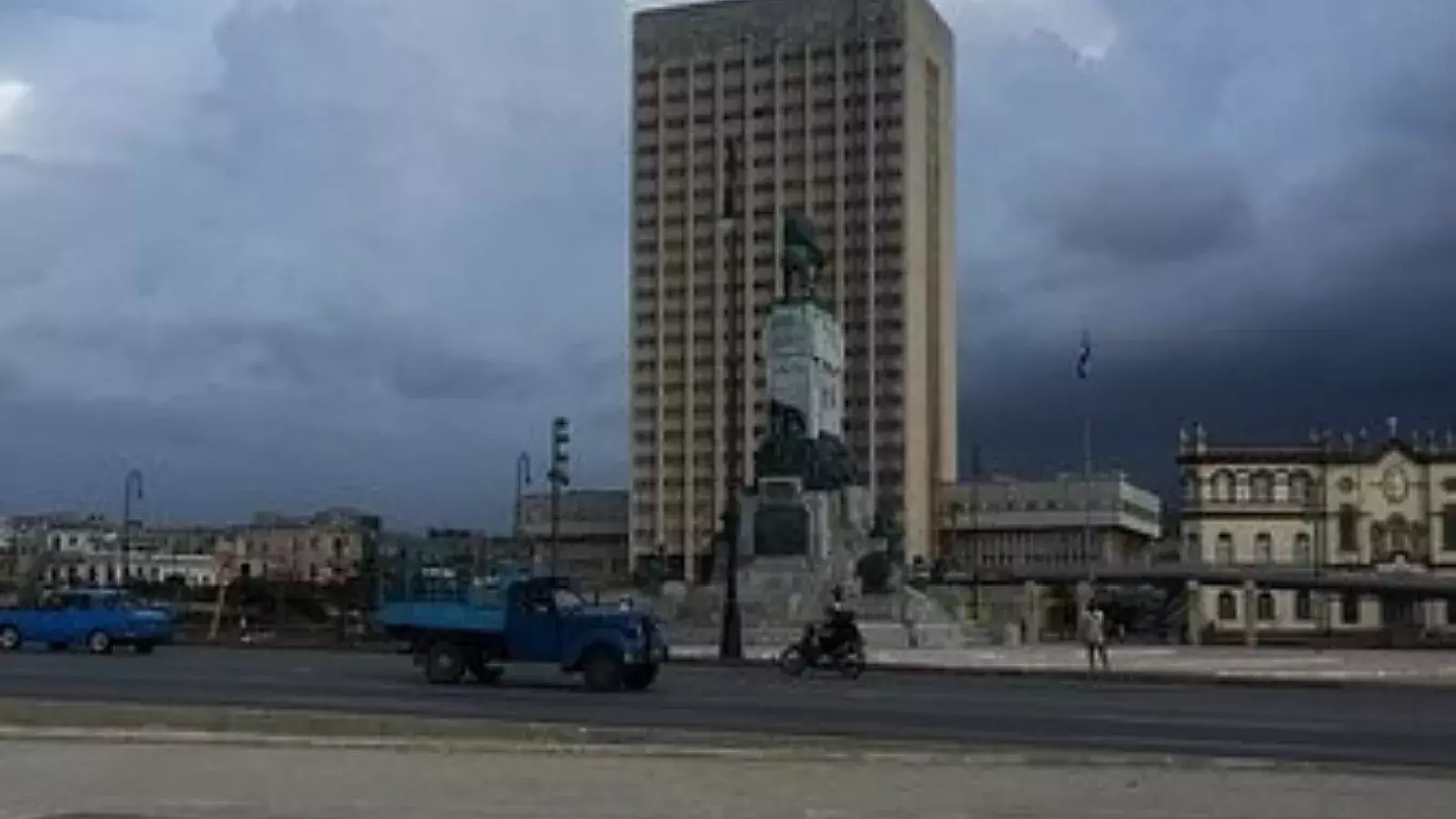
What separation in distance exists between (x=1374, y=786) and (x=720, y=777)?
4.80m

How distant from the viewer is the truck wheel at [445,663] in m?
32.2

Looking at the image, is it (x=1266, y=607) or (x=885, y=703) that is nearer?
(x=885, y=703)

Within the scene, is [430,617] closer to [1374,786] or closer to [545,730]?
[545,730]

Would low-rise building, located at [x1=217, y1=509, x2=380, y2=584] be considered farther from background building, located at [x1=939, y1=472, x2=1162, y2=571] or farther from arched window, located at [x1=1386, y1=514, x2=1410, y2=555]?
arched window, located at [x1=1386, y1=514, x2=1410, y2=555]

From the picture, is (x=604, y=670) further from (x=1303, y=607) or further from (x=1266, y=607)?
(x=1303, y=607)

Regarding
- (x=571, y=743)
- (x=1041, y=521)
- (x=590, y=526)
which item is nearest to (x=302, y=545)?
(x=590, y=526)

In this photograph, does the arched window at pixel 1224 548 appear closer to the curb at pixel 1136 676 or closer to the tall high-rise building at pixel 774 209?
the tall high-rise building at pixel 774 209

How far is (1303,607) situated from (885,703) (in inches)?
5566

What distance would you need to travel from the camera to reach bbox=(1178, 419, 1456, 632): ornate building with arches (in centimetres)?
16938

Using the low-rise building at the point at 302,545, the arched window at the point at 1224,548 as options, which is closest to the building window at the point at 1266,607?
the arched window at the point at 1224,548

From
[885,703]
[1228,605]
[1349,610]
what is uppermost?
[885,703]

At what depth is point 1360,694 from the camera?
115 ft

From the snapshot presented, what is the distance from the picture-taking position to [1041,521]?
6284 inches

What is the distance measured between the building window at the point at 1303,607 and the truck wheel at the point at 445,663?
445ft
